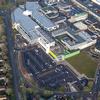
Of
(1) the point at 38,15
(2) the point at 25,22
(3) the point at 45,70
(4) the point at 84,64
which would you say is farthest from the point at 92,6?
(3) the point at 45,70

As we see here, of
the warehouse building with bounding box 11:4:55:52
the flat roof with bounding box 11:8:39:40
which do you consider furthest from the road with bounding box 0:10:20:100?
the flat roof with bounding box 11:8:39:40

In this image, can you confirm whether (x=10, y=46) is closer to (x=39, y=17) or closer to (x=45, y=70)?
(x=45, y=70)

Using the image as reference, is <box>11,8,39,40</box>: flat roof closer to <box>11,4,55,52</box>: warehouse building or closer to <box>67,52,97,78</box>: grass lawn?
<box>11,4,55,52</box>: warehouse building

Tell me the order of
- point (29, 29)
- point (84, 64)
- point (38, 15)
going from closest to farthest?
point (84, 64), point (29, 29), point (38, 15)

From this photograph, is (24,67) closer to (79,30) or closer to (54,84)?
(54,84)

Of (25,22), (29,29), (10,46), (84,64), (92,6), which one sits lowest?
(84,64)

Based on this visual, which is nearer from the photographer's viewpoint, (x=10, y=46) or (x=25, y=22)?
(x=10, y=46)

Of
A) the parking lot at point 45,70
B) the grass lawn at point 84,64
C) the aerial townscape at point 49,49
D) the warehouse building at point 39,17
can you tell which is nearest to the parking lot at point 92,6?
the aerial townscape at point 49,49
